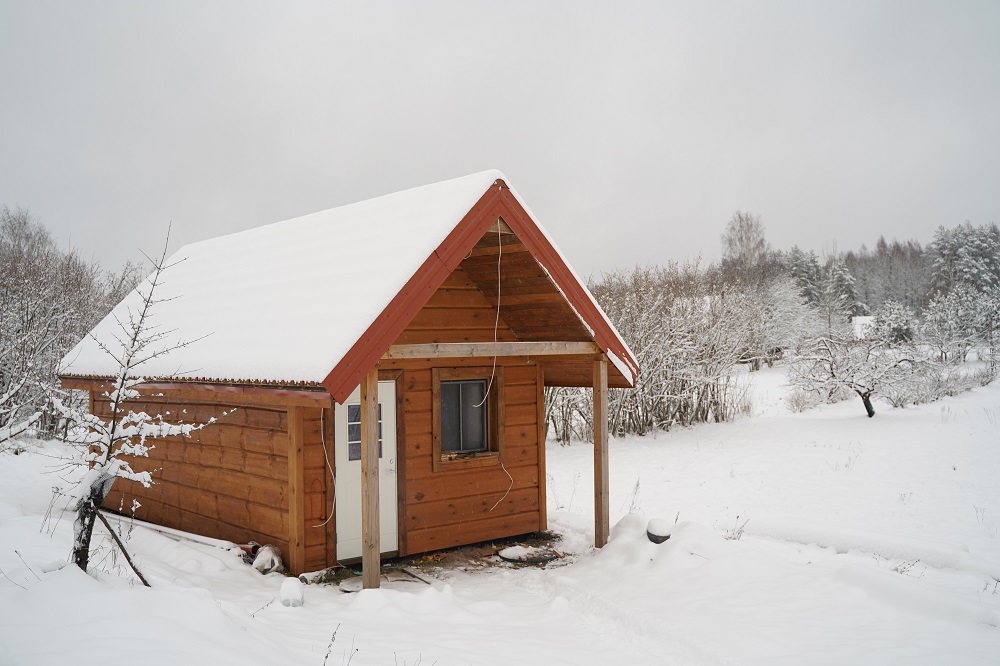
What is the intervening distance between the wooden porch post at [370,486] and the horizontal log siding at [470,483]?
6.01 feet

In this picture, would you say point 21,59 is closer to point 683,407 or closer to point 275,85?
point 275,85

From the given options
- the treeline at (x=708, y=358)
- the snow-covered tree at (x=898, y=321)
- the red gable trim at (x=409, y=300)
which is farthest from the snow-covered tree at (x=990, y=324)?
the red gable trim at (x=409, y=300)

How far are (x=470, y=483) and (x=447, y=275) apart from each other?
3.31 m

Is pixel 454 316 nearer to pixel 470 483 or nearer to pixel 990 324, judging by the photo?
pixel 470 483

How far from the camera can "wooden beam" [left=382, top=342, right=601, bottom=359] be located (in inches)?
261

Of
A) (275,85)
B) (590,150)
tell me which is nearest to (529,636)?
(275,85)

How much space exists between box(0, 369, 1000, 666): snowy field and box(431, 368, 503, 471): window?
4.80ft

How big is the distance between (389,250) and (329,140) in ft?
173

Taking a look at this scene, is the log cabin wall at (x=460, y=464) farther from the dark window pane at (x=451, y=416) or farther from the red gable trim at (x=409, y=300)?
the red gable trim at (x=409, y=300)

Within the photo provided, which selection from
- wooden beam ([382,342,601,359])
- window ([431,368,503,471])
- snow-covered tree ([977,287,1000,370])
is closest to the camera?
wooden beam ([382,342,601,359])

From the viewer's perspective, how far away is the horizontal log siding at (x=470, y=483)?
27.0 feet

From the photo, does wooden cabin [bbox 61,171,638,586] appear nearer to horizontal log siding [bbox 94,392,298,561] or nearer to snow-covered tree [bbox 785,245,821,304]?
horizontal log siding [bbox 94,392,298,561]

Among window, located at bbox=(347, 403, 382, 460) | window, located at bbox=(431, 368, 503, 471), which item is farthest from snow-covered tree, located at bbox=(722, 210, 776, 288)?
window, located at bbox=(347, 403, 382, 460)

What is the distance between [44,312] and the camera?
17.0 metres
